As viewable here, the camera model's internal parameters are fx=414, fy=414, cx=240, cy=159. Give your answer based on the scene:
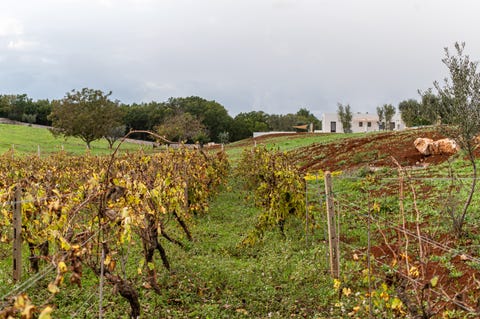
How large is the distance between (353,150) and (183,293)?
15384 mm

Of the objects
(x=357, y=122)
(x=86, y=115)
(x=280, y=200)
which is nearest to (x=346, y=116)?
(x=357, y=122)

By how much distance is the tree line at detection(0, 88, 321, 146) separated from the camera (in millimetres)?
33625

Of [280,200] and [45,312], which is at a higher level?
[45,312]

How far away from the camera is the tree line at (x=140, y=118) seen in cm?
3362

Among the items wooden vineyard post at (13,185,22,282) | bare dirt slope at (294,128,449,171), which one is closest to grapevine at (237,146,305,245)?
wooden vineyard post at (13,185,22,282)

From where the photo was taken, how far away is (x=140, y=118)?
6288cm

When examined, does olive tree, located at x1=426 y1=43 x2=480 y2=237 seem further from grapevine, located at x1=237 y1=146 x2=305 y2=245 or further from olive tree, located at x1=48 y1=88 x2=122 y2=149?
olive tree, located at x1=48 y1=88 x2=122 y2=149

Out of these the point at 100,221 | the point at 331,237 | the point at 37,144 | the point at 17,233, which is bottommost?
the point at 331,237

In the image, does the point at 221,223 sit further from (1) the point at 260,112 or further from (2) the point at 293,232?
(1) the point at 260,112

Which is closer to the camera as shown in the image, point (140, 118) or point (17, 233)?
point (17, 233)

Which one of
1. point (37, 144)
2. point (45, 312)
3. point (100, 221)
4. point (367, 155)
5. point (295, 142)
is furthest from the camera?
point (37, 144)

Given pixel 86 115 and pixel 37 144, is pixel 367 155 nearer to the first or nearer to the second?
pixel 86 115

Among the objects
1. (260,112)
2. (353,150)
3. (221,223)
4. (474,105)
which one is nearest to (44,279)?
(221,223)

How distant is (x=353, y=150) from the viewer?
19.8 metres
